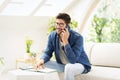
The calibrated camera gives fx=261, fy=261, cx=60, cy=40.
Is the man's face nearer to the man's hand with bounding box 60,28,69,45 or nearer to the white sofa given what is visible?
the man's hand with bounding box 60,28,69,45

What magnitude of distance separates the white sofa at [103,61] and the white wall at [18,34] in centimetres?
161

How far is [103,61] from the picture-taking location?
3.78 metres

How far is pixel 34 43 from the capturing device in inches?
212

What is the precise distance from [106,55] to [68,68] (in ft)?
3.37

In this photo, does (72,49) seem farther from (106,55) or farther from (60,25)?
(106,55)

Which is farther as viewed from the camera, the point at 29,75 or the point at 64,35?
the point at 64,35

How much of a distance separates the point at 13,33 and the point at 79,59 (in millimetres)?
2235

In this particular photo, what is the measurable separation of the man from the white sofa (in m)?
0.12

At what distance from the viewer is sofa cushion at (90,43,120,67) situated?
367 centimetres

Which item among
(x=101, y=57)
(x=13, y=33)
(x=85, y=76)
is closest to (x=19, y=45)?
(x=13, y=33)

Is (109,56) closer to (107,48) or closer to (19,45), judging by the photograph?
(107,48)

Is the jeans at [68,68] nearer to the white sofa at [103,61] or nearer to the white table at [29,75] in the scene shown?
the white sofa at [103,61]

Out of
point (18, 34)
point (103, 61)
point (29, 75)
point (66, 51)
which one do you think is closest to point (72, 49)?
point (66, 51)

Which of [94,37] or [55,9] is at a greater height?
[55,9]
